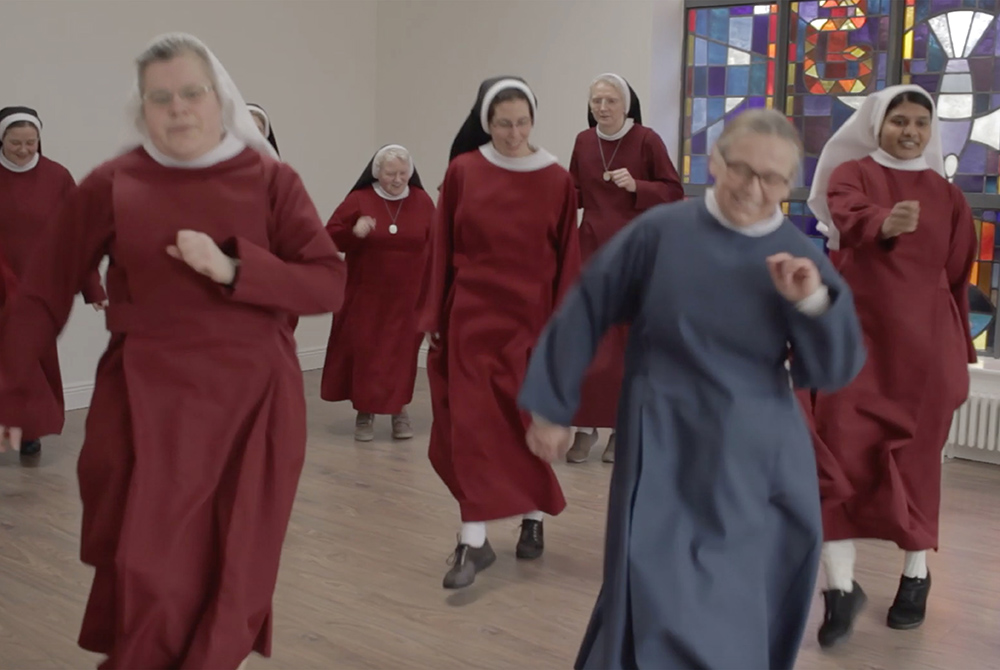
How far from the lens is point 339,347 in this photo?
6.51 metres

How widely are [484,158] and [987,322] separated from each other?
12.7 ft

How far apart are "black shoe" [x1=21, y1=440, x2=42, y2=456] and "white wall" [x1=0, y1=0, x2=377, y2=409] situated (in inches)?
53.0

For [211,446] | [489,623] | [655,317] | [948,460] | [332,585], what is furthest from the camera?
[948,460]

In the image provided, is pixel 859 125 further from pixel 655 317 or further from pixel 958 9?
pixel 958 9

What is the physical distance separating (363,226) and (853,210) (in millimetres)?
3107

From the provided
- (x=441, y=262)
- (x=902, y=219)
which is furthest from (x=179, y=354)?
(x=902, y=219)

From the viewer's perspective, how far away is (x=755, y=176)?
7.86ft

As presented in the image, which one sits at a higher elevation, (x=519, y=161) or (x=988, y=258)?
(x=519, y=161)

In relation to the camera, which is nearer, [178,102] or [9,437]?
[178,102]

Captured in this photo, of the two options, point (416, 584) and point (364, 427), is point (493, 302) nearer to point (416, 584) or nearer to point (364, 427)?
point (416, 584)

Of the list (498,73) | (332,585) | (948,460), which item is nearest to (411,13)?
(498,73)

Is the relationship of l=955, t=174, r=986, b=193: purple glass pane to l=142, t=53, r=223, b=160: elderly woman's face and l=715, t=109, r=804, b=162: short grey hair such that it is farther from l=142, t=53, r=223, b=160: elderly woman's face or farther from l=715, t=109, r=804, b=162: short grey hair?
l=142, t=53, r=223, b=160: elderly woman's face

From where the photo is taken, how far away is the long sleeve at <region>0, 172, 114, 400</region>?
263cm

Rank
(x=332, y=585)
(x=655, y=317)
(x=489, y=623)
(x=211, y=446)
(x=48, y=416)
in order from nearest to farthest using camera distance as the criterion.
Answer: (x=655, y=317)
(x=211, y=446)
(x=489, y=623)
(x=332, y=585)
(x=48, y=416)
